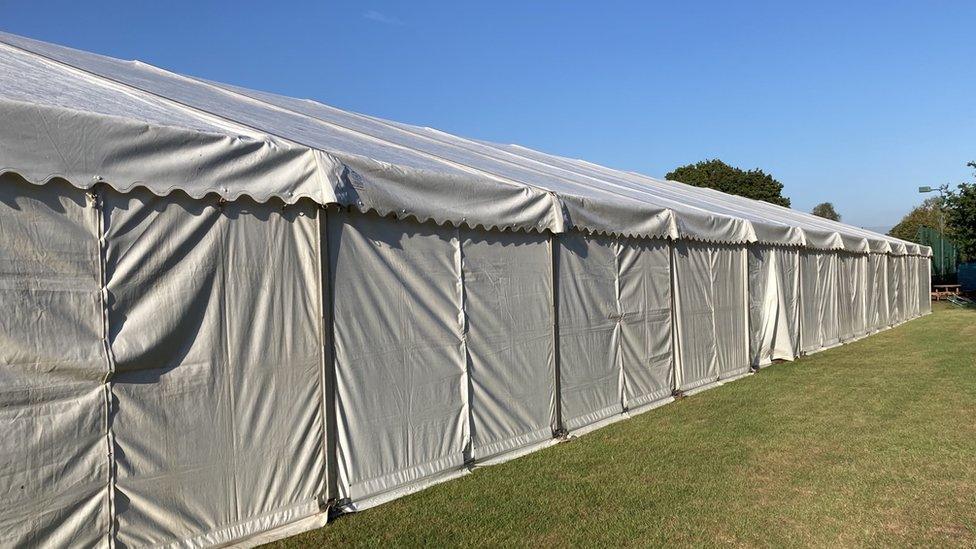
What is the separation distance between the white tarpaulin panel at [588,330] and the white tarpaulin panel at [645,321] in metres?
0.22

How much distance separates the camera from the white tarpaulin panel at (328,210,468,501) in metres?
4.66

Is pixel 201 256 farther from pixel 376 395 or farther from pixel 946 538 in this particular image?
pixel 946 538

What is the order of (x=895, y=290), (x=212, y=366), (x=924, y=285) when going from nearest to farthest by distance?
(x=212, y=366) → (x=895, y=290) → (x=924, y=285)

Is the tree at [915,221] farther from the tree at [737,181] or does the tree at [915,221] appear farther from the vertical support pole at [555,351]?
the vertical support pole at [555,351]

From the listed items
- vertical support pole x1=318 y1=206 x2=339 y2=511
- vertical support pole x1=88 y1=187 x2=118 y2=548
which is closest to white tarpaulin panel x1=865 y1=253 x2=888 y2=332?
vertical support pole x1=318 y1=206 x2=339 y2=511

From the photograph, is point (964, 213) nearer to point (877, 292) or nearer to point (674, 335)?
point (877, 292)

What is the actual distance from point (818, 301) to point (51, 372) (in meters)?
13.2

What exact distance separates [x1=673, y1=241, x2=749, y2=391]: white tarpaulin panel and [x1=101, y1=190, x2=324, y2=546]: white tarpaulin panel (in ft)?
18.1

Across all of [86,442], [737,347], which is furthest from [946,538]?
[737,347]

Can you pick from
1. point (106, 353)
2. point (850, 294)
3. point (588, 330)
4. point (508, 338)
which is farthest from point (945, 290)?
point (106, 353)

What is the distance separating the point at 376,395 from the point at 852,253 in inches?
554

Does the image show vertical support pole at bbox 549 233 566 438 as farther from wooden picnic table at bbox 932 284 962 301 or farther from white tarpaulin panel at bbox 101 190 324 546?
wooden picnic table at bbox 932 284 962 301

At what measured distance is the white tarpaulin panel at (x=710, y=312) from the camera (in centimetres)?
898

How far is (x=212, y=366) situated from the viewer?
13.1 feet
